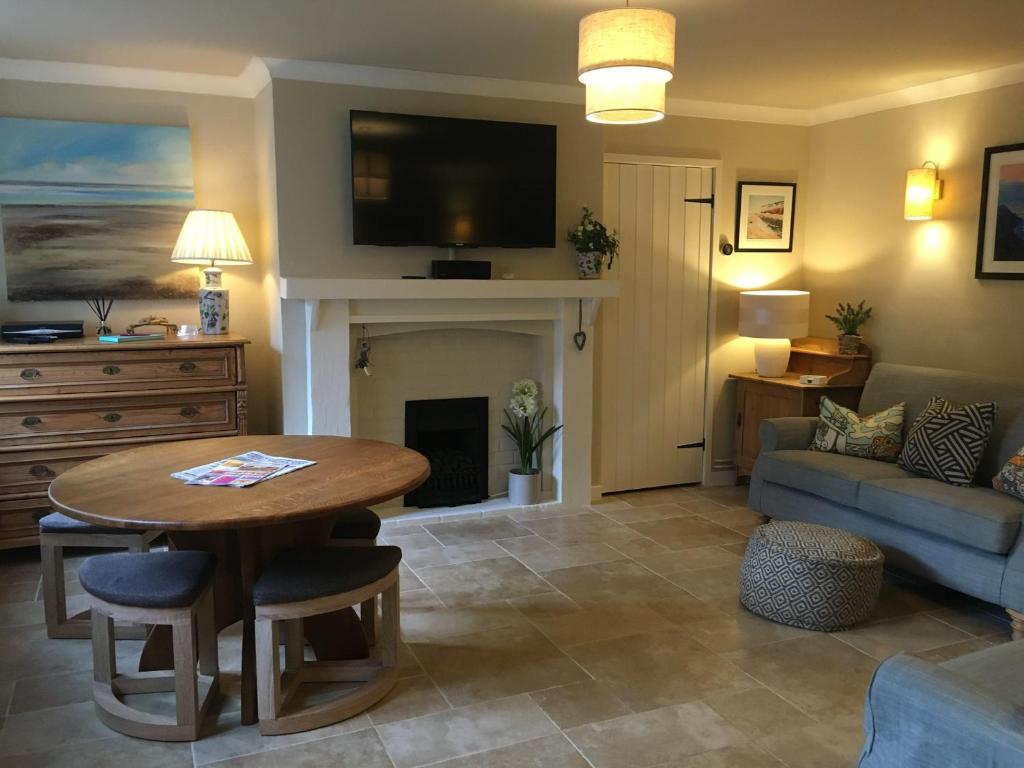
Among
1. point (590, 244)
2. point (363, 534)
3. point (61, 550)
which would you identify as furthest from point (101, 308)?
point (590, 244)

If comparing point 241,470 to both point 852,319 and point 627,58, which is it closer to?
point 627,58

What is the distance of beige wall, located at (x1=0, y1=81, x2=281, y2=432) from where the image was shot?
Answer: 13.5 ft

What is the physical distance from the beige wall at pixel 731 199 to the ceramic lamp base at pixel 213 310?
2.46 m

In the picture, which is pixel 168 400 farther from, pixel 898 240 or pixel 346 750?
pixel 898 240

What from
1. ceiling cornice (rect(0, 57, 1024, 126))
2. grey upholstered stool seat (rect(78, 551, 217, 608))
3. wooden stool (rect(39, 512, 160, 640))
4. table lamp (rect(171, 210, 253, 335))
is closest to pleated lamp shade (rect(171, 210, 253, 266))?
table lamp (rect(171, 210, 253, 335))

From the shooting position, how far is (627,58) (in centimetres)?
246

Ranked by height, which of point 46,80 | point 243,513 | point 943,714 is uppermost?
point 46,80

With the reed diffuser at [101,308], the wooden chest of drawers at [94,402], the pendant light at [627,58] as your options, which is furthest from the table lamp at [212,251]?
the pendant light at [627,58]

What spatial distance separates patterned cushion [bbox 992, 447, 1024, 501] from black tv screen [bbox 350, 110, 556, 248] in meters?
2.43

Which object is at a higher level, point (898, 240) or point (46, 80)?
point (46, 80)

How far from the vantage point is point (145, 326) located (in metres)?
4.32

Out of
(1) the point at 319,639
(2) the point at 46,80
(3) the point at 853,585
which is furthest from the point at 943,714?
(2) the point at 46,80

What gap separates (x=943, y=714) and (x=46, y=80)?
450 centimetres

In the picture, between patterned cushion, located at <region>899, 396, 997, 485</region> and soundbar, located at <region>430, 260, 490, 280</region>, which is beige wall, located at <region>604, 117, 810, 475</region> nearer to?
soundbar, located at <region>430, 260, 490, 280</region>
